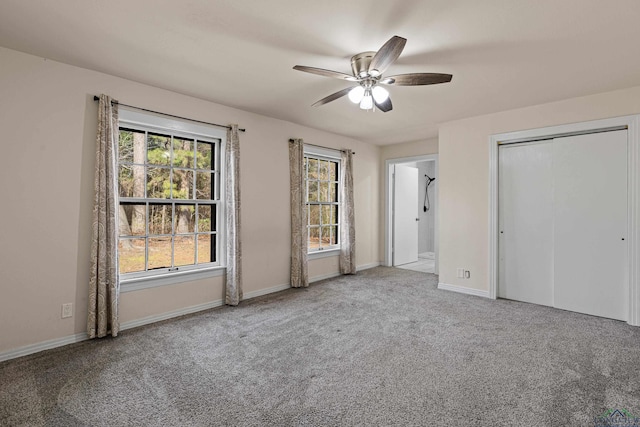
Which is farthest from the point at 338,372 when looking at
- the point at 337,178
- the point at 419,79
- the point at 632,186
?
the point at 337,178

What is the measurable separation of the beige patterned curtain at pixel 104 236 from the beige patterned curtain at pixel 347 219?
11.3 ft

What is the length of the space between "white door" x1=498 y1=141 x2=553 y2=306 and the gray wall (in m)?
3.64

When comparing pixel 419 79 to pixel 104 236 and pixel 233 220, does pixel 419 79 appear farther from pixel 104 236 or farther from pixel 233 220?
pixel 104 236

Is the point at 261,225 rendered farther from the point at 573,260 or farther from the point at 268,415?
the point at 573,260

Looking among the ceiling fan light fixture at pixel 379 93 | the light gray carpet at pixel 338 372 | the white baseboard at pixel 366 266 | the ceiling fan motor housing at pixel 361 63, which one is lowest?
the light gray carpet at pixel 338 372

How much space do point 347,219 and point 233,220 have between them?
2.23 metres

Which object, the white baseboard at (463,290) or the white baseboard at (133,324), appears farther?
the white baseboard at (463,290)

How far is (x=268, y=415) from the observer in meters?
1.82

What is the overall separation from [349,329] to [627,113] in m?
3.75

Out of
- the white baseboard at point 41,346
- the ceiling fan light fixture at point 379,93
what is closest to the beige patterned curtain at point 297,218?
the ceiling fan light fixture at point 379,93

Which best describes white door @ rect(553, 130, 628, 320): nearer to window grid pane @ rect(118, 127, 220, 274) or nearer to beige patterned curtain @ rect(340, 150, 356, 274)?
beige patterned curtain @ rect(340, 150, 356, 274)

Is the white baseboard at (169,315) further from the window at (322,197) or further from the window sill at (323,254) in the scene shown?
the window at (322,197)

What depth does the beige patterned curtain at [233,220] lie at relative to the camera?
12.5 feet

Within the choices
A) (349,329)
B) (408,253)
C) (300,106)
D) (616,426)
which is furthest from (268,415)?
(408,253)
